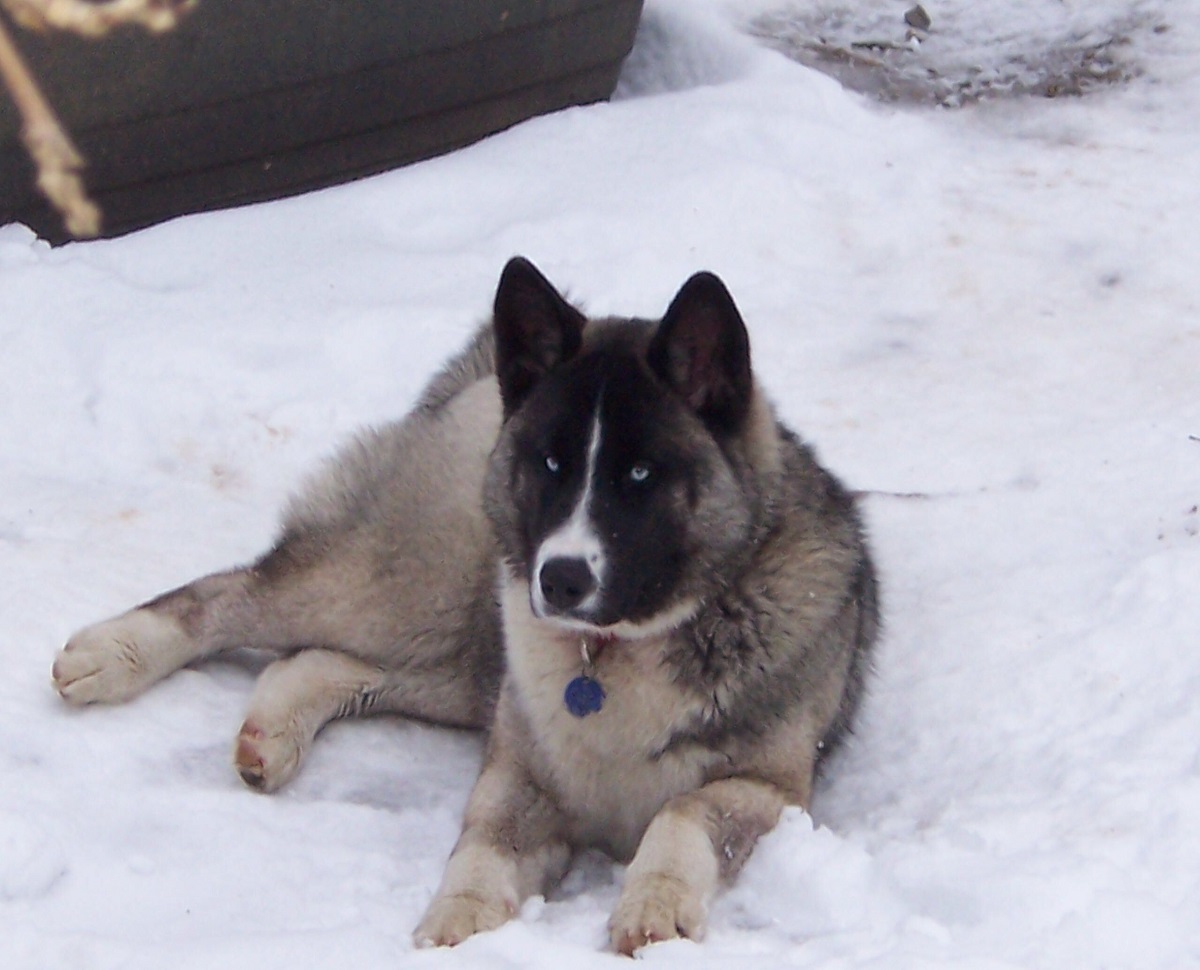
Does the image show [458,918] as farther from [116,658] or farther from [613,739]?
[116,658]

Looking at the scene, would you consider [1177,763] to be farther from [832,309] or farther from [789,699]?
[832,309]

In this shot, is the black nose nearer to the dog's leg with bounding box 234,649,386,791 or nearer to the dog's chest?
the dog's chest

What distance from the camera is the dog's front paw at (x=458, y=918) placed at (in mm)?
2742

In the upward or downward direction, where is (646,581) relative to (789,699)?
upward

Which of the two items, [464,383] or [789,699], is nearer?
[789,699]

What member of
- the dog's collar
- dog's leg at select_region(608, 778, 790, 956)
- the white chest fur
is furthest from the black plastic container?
dog's leg at select_region(608, 778, 790, 956)

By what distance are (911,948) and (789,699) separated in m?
0.84

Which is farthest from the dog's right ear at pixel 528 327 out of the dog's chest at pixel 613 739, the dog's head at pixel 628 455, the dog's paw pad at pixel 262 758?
the dog's paw pad at pixel 262 758

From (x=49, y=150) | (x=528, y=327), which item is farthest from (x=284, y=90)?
(x=528, y=327)

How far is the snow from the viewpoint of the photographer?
2.75 meters

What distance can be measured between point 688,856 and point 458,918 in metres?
0.45

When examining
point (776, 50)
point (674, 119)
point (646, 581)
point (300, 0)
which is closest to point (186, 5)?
point (300, 0)

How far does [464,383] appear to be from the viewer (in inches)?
169

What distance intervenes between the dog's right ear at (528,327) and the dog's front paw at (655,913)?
3.74 ft
